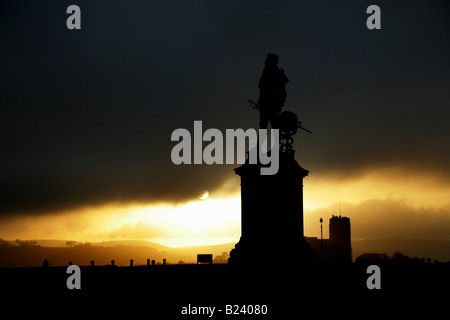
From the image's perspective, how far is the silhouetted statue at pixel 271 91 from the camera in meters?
30.7

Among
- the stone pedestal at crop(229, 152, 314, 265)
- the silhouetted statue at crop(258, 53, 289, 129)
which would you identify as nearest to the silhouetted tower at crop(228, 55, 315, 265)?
the stone pedestal at crop(229, 152, 314, 265)

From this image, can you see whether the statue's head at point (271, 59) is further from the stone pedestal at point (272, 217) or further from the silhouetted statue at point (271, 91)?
the stone pedestal at point (272, 217)

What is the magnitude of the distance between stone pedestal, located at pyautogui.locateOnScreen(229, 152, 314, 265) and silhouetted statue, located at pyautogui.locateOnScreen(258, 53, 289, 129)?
335 centimetres

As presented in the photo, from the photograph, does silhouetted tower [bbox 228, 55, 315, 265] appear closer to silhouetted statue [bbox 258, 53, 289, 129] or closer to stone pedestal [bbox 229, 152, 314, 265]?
stone pedestal [bbox 229, 152, 314, 265]

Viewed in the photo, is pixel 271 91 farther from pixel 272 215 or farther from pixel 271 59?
pixel 272 215

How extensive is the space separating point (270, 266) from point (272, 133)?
827 centimetres

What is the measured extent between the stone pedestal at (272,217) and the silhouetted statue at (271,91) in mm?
3349

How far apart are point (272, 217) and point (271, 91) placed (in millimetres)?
7942

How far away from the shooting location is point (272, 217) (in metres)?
28.5

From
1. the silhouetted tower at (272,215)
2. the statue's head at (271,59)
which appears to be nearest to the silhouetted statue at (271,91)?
the statue's head at (271,59)
